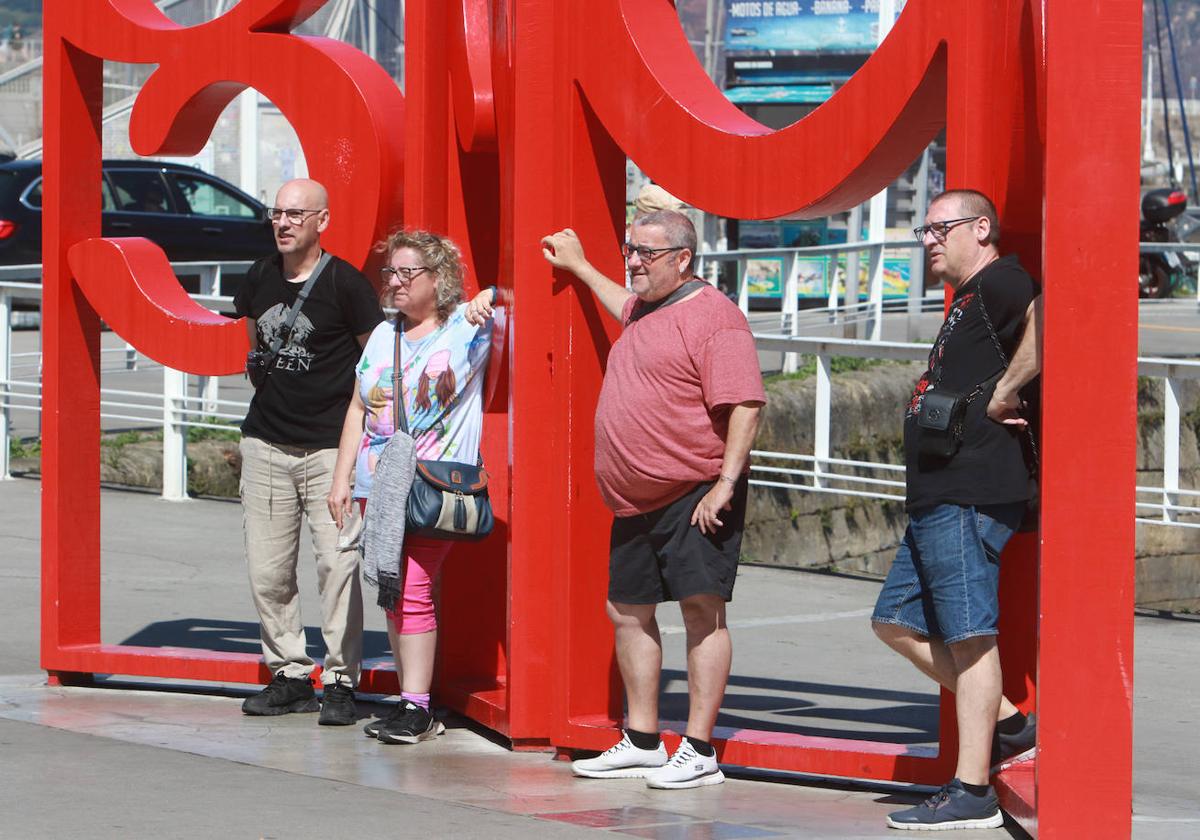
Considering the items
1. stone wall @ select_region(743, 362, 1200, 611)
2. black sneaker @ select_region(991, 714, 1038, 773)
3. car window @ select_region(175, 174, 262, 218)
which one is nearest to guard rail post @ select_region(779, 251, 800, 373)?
stone wall @ select_region(743, 362, 1200, 611)

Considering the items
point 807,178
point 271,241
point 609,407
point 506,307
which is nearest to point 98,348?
point 506,307

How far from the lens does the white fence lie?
32.5 ft

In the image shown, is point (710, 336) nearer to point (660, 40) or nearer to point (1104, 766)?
point (660, 40)

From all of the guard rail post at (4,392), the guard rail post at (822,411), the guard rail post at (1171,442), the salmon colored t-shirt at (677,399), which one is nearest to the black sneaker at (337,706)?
the salmon colored t-shirt at (677,399)

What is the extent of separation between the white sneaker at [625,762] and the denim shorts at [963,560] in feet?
3.42

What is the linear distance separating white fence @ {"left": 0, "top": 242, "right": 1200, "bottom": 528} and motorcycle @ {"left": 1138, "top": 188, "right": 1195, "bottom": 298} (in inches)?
300

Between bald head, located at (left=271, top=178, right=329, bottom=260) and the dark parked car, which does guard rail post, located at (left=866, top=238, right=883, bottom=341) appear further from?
bald head, located at (left=271, top=178, right=329, bottom=260)

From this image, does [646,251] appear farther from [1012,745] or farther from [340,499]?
[1012,745]

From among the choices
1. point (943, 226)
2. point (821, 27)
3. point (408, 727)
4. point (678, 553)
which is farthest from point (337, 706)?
point (821, 27)

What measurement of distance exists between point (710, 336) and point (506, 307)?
978 millimetres

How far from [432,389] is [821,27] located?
67.2 feet

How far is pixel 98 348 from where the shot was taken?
7.45m

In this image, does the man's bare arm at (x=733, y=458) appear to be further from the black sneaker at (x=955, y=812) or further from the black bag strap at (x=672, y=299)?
the black sneaker at (x=955, y=812)

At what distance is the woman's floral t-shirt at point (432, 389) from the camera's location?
6.17 metres
